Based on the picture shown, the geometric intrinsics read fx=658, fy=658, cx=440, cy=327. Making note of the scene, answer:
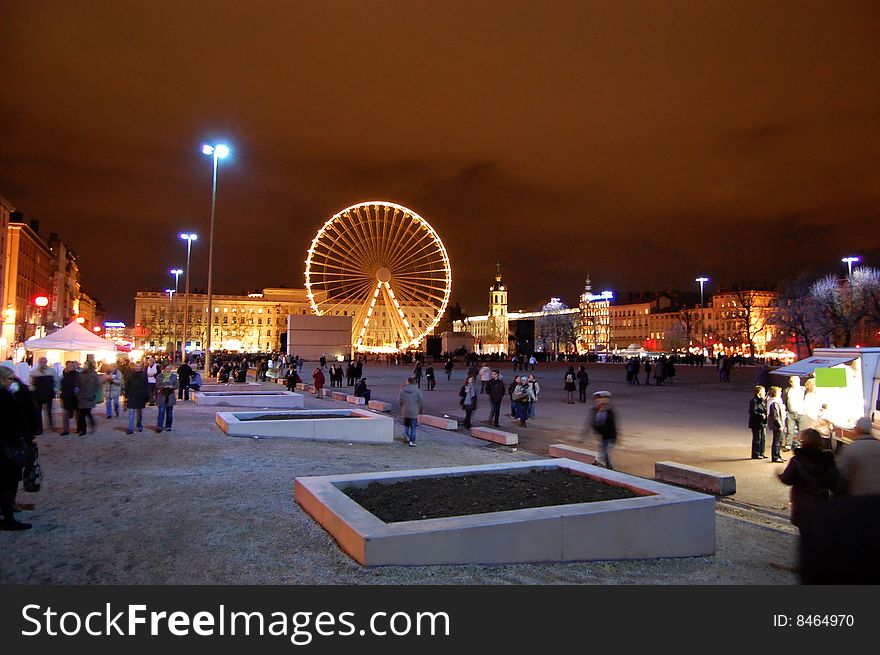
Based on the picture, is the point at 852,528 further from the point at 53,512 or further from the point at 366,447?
the point at 366,447

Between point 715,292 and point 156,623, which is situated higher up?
point 715,292

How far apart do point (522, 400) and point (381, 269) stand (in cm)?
4029

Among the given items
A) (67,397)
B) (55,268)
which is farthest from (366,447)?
(55,268)

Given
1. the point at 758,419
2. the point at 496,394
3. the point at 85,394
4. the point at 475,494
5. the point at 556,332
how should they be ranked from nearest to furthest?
the point at 475,494
the point at 758,419
the point at 85,394
the point at 496,394
the point at 556,332

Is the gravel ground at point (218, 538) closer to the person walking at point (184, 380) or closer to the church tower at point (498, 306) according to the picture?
the person walking at point (184, 380)

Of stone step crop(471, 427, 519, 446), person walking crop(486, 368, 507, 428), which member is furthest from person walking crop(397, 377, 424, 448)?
person walking crop(486, 368, 507, 428)

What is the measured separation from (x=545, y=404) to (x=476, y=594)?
21737 mm

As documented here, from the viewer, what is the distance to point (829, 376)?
13.0 meters

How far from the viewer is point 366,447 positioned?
45.5ft

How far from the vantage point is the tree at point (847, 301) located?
5631cm

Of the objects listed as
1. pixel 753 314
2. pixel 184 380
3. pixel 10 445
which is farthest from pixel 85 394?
pixel 753 314

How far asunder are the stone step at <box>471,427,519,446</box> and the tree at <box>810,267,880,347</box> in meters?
49.8

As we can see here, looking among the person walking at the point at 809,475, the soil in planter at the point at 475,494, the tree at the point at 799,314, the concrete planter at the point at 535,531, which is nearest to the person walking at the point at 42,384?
the concrete planter at the point at 535,531

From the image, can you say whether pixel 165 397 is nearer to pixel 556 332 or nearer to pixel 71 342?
pixel 71 342
